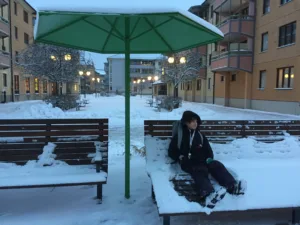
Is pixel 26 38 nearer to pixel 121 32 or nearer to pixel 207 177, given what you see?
pixel 121 32

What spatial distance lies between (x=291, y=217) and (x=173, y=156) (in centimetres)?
175

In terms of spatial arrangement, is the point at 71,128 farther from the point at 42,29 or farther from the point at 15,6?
the point at 15,6

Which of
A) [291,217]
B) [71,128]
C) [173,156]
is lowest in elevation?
[291,217]

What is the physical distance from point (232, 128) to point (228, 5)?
2512 centimetres

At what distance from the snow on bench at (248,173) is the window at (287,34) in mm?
16315

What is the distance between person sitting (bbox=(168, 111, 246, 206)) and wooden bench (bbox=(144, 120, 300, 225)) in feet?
0.54

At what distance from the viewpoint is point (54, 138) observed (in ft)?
14.4

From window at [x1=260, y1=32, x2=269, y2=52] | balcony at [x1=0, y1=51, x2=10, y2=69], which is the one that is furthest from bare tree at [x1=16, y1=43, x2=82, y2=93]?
window at [x1=260, y1=32, x2=269, y2=52]

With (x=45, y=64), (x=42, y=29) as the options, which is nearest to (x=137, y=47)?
(x=42, y=29)

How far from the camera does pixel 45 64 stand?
2111cm

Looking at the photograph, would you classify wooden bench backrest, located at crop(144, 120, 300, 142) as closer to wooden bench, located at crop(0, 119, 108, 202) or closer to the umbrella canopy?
wooden bench, located at crop(0, 119, 108, 202)

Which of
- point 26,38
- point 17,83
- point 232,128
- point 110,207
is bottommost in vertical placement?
point 110,207

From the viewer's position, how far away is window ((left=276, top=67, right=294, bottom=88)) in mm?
18703

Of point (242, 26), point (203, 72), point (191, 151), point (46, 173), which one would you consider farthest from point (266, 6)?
point (46, 173)
